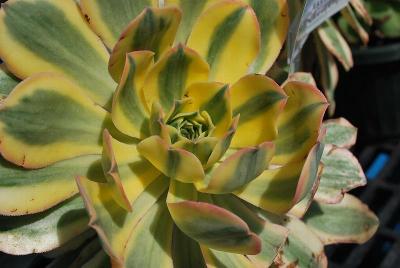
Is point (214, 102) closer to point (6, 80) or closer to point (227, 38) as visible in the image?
point (227, 38)

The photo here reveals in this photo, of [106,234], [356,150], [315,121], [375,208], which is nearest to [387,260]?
[375,208]

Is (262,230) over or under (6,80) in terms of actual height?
under

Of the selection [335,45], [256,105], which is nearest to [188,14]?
→ [256,105]

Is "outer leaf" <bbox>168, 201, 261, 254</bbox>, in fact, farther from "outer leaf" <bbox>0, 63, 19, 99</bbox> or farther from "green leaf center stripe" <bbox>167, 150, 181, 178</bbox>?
"outer leaf" <bbox>0, 63, 19, 99</bbox>

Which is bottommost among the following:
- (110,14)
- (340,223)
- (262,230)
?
(340,223)

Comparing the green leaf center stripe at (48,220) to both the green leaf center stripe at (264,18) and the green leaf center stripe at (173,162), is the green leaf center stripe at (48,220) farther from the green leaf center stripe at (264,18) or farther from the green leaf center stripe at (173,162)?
the green leaf center stripe at (264,18)
